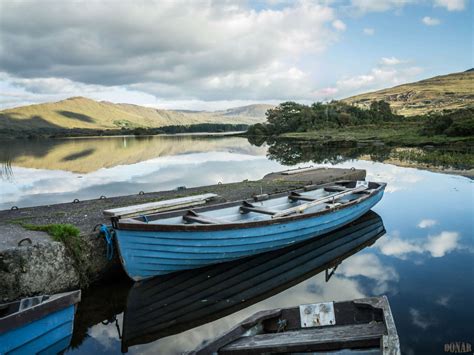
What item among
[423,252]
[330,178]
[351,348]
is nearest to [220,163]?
[330,178]

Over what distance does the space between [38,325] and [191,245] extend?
4.44 meters

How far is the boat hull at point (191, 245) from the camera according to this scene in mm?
10109

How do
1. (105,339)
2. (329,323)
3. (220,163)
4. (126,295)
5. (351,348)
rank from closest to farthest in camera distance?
(351,348), (329,323), (105,339), (126,295), (220,163)

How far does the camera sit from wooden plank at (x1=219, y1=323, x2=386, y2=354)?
5.57 m

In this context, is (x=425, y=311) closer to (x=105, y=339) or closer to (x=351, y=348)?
(x=351, y=348)

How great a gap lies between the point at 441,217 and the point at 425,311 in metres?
9.76

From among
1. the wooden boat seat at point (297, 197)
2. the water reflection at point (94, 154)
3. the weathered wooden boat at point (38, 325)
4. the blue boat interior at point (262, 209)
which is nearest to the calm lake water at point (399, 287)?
the weathered wooden boat at point (38, 325)

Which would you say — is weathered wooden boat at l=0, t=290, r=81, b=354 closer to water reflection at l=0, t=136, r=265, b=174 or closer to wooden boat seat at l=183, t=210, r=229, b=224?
wooden boat seat at l=183, t=210, r=229, b=224

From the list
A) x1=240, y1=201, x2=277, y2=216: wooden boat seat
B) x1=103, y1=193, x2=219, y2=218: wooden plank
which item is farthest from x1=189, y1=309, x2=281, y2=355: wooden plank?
x1=240, y1=201, x2=277, y2=216: wooden boat seat

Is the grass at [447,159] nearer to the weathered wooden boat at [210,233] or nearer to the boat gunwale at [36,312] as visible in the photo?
the weathered wooden boat at [210,233]

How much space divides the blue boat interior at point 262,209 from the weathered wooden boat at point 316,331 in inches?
186

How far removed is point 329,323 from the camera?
6.56 metres

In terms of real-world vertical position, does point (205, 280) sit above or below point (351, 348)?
below

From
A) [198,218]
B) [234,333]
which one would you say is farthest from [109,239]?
[234,333]
